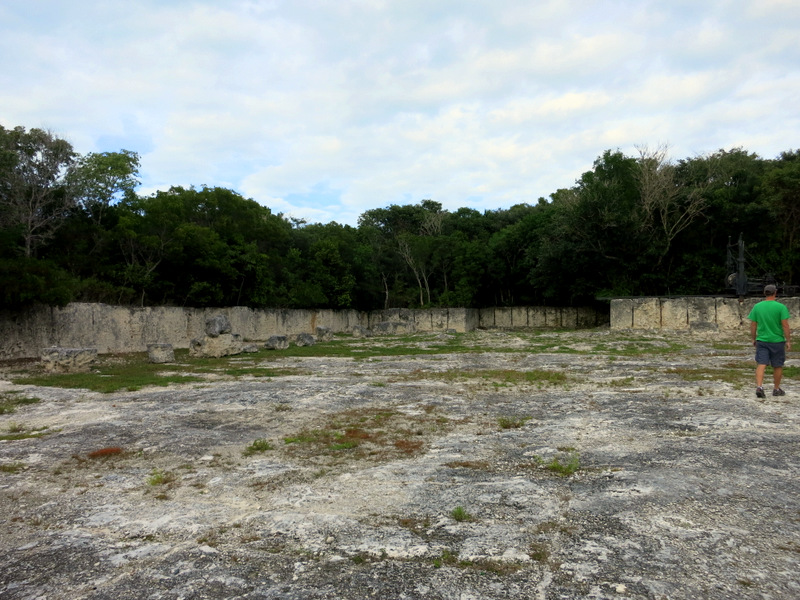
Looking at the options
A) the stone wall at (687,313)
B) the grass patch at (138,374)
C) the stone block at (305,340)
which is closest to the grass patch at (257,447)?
the grass patch at (138,374)

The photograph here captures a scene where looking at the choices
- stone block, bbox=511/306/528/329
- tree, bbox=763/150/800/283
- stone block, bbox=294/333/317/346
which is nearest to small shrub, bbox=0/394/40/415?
stone block, bbox=294/333/317/346

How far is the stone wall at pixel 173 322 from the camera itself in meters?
18.1

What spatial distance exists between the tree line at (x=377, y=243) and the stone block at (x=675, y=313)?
580 cm

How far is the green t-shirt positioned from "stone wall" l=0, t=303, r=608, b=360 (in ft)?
64.4

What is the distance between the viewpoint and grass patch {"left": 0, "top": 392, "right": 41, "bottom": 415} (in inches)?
332

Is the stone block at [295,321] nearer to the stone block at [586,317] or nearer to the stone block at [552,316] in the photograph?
the stone block at [552,316]

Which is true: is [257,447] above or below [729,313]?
below

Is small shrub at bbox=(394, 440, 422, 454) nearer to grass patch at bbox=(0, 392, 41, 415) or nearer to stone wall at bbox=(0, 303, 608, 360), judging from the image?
grass patch at bbox=(0, 392, 41, 415)

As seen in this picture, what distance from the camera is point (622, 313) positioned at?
3017 cm

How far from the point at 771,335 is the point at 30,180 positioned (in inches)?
897

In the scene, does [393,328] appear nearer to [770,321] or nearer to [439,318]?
[439,318]

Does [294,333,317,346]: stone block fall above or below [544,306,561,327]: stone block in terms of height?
below

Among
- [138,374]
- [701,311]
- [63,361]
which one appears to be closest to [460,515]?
[138,374]

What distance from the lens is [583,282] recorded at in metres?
37.3
